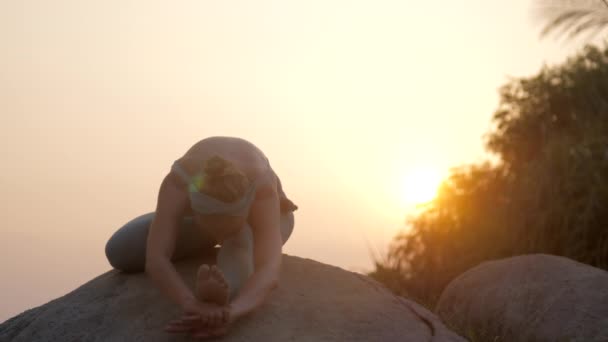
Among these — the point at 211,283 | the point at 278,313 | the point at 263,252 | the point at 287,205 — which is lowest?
the point at 278,313

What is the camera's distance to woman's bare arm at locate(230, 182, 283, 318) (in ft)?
12.1

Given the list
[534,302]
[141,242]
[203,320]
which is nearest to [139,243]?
[141,242]

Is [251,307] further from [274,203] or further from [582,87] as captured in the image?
[582,87]

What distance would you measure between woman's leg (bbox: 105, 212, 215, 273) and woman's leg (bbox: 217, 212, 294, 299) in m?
0.61

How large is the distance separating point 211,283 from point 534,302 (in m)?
3.40

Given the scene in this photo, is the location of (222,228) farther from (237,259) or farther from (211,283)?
(211,283)

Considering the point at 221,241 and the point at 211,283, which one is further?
the point at 221,241

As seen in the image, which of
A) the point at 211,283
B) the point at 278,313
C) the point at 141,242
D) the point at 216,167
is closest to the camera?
the point at 211,283

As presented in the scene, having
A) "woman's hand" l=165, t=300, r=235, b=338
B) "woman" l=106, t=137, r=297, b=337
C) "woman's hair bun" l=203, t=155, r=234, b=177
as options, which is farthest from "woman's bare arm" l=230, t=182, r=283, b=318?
"woman's hair bun" l=203, t=155, r=234, b=177

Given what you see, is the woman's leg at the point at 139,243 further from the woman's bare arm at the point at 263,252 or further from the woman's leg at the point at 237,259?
the woman's bare arm at the point at 263,252

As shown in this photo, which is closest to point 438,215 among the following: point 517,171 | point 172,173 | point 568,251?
point 517,171

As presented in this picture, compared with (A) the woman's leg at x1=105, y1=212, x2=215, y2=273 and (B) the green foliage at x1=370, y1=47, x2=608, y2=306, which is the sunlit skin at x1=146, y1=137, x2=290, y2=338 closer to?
(A) the woman's leg at x1=105, y1=212, x2=215, y2=273

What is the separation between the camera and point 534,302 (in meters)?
5.72

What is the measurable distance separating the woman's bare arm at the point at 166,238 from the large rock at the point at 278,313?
335 mm
